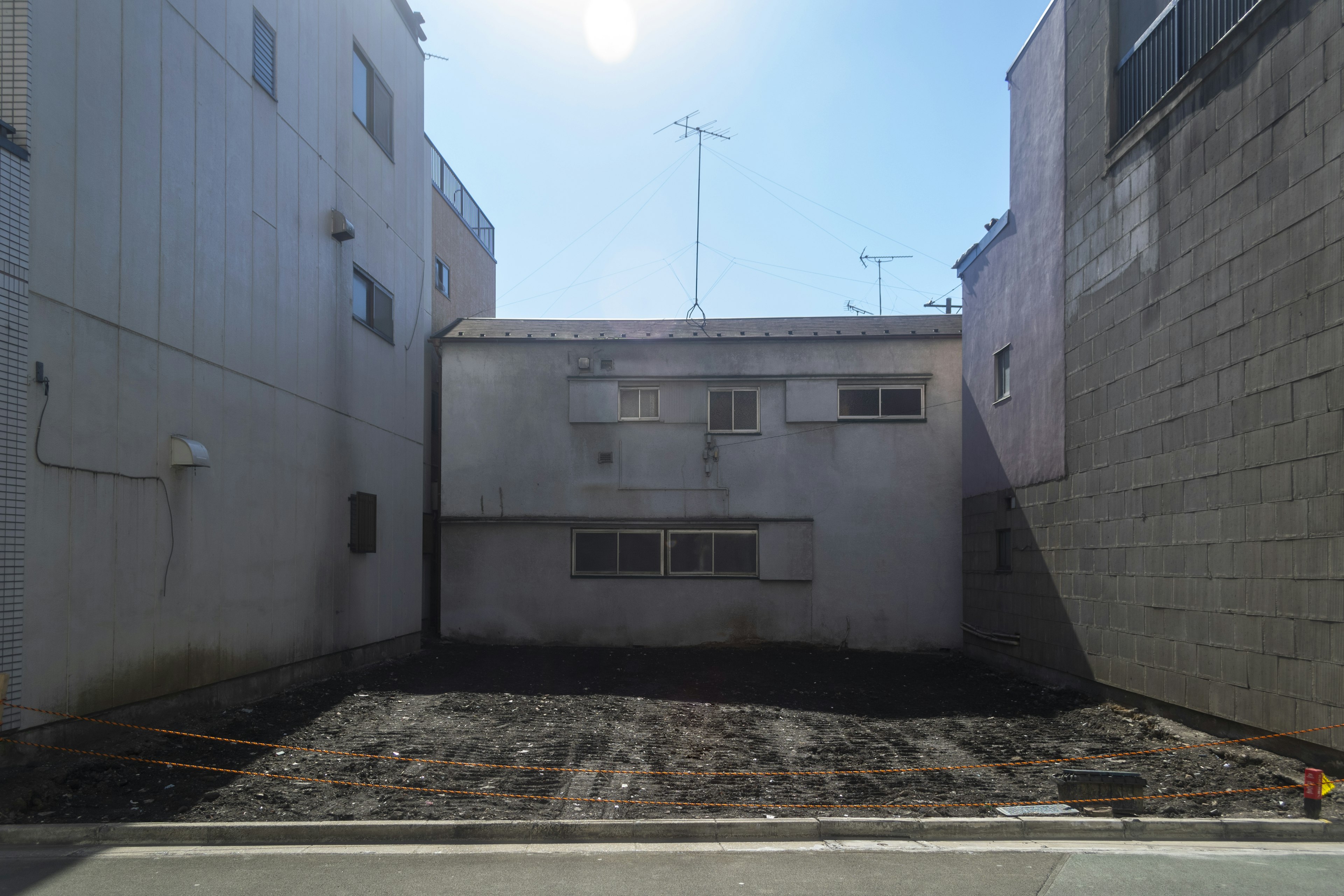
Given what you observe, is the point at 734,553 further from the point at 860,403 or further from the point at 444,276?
the point at 444,276

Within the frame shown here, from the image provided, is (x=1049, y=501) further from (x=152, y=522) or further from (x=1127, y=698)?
(x=152, y=522)

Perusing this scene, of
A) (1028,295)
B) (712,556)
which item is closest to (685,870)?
(1028,295)

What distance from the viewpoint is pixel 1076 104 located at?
13.4m

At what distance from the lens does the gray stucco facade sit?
19.1m

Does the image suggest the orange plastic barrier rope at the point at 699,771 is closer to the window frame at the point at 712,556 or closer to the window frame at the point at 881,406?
the window frame at the point at 712,556

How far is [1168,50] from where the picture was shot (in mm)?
11086

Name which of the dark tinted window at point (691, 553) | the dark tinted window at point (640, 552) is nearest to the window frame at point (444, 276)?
Result: the dark tinted window at point (640, 552)

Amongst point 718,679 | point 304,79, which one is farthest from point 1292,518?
point 304,79

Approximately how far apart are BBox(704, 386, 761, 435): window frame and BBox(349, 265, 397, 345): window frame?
649cm

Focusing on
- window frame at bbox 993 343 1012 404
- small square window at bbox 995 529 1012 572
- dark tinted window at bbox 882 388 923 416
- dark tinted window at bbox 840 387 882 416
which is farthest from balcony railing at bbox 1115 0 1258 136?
dark tinted window at bbox 840 387 882 416

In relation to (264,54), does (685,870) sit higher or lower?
lower

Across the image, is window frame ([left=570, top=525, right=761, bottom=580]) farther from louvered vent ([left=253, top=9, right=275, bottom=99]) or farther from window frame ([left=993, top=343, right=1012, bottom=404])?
louvered vent ([left=253, top=9, right=275, bottom=99])

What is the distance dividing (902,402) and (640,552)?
6317mm

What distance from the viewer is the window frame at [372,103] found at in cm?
1545
